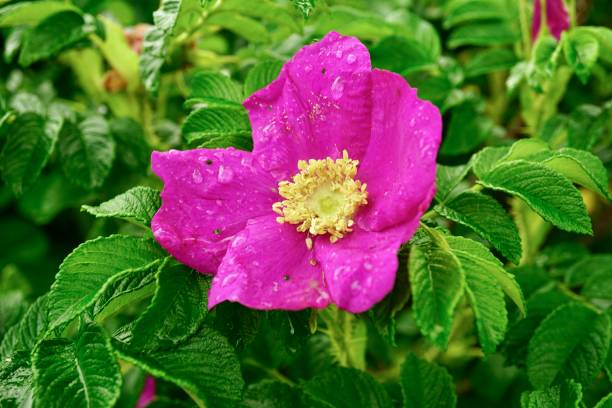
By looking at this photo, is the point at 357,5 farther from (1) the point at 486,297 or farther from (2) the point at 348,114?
(1) the point at 486,297

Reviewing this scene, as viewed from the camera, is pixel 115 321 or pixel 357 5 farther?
pixel 357 5

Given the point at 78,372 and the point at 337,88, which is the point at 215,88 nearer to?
the point at 337,88

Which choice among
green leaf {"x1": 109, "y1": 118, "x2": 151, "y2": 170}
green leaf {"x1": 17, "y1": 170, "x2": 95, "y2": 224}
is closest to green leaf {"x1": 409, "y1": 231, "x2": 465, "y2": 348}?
green leaf {"x1": 109, "y1": 118, "x2": 151, "y2": 170}

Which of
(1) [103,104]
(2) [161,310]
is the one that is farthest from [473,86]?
(2) [161,310]

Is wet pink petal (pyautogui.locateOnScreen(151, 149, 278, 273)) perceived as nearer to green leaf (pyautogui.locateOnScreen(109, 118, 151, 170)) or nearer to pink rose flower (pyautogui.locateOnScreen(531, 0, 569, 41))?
green leaf (pyautogui.locateOnScreen(109, 118, 151, 170))

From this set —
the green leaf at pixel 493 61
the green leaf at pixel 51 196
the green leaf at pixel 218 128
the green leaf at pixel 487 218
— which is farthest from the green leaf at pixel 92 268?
the green leaf at pixel 493 61

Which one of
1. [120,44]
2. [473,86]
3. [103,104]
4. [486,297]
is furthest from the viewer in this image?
[473,86]

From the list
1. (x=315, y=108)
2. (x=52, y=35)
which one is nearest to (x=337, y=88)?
(x=315, y=108)
